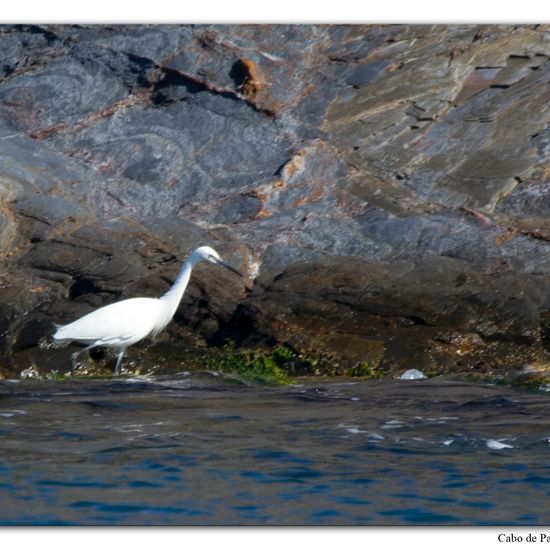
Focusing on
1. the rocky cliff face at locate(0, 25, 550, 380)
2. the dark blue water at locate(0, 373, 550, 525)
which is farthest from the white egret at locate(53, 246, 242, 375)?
the dark blue water at locate(0, 373, 550, 525)

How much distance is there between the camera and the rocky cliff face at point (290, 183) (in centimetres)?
1298

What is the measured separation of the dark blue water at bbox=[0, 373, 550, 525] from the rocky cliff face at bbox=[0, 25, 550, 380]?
1490 millimetres

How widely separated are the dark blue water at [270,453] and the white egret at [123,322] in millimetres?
750

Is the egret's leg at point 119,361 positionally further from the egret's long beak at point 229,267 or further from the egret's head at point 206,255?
the egret's long beak at point 229,267

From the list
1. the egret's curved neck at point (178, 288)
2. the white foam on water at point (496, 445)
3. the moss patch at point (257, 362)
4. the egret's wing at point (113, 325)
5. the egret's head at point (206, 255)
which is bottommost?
the white foam on water at point (496, 445)

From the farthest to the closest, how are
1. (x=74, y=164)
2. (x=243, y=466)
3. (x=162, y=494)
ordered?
(x=74, y=164)
(x=243, y=466)
(x=162, y=494)

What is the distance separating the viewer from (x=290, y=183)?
14742 mm

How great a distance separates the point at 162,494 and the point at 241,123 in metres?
7.64

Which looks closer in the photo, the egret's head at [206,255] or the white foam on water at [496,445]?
the white foam on water at [496,445]

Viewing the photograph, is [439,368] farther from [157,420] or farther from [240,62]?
[240,62]

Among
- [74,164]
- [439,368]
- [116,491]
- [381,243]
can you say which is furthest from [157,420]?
[74,164]

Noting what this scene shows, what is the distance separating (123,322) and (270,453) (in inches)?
137

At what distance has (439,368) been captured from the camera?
40.7 ft

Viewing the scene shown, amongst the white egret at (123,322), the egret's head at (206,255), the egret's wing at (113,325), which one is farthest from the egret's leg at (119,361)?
the egret's head at (206,255)
